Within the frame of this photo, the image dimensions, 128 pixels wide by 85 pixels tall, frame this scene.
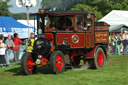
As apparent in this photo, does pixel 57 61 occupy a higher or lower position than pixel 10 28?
lower

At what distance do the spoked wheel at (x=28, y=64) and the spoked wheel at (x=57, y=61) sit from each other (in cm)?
76

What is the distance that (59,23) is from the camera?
12.1 m

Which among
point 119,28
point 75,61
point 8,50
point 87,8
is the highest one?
point 87,8

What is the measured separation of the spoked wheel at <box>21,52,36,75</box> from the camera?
11.2m

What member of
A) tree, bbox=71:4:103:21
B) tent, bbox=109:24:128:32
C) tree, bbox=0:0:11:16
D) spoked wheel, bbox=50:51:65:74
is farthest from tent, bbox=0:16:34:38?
tree, bbox=71:4:103:21

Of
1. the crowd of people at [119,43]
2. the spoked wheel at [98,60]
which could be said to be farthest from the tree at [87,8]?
the spoked wheel at [98,60]

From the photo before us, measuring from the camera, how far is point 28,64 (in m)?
11.4

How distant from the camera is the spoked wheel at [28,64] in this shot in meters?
11.2

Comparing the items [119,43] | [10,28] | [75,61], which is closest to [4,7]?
[10,28]

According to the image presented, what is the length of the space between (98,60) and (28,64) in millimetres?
3235

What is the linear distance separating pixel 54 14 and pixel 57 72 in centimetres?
199

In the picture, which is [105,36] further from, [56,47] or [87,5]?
[87,5]

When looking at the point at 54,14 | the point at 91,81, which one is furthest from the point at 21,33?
the point at 91,81

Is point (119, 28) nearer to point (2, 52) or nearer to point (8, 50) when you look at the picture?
point (8, 50)
